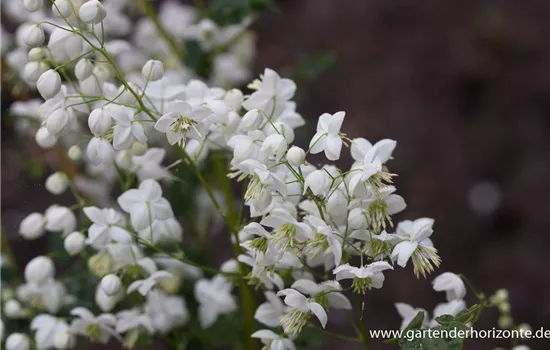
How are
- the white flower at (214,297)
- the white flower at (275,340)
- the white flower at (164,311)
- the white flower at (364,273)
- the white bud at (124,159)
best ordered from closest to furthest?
the white flower at (364,273) → the white flower at (275,340) → the white bud at (124,159) → the white flower at (164,311) → the white flower at (214,297)

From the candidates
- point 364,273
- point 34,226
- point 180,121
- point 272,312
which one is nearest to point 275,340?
point 272,312

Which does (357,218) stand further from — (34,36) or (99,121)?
(34,36)

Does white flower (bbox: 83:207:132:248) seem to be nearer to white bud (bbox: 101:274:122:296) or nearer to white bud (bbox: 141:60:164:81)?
white bud (bbox: 101:274:122:296)

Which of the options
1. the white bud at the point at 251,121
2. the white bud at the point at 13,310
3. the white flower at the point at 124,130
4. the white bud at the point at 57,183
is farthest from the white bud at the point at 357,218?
the white bud at the point at 13,310

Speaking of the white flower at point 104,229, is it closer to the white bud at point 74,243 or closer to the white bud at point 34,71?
the white bud at point 74,243

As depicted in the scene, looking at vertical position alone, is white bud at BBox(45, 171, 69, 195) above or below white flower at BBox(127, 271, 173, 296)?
above

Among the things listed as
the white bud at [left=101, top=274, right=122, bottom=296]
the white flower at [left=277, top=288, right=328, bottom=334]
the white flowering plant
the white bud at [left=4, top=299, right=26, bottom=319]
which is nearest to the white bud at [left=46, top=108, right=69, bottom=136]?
the white flowering plant
